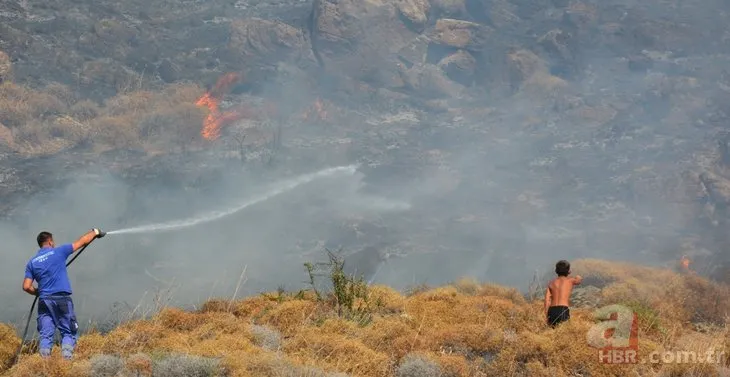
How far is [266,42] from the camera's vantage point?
67750 mm

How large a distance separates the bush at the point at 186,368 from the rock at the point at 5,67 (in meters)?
52.9

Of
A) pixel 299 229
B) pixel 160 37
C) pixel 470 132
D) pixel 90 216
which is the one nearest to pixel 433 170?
pixel 470 132

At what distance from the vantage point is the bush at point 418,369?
8.88 m

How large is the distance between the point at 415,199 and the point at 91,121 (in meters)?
26.2

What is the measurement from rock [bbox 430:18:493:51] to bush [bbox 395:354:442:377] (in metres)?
67.2

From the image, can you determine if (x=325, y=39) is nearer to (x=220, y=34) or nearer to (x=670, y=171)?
(x=220, y=34)

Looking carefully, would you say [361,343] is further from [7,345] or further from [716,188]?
[716,188]

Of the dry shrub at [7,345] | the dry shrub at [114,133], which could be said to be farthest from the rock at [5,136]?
the dry shrub at [7,345]

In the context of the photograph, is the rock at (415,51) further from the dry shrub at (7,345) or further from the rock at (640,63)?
the dry shrub at (7,345)

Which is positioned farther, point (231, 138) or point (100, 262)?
point (231, 138)

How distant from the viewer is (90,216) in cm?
4169

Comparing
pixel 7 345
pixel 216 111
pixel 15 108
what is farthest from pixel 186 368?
pixel 216 111

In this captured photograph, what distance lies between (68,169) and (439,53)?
138 ft

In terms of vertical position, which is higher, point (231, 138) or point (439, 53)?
point (439, 53)
